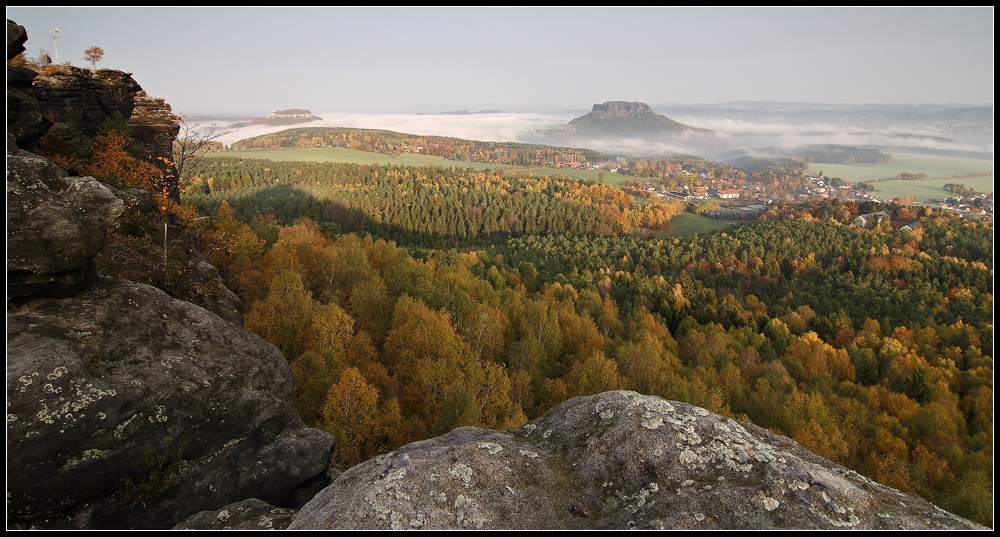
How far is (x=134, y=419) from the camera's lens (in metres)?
10.2

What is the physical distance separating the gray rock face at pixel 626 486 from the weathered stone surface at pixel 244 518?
1042mm

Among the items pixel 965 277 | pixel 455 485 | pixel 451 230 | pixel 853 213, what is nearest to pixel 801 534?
pixel 455 485

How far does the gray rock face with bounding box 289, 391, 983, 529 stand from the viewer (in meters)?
5.93

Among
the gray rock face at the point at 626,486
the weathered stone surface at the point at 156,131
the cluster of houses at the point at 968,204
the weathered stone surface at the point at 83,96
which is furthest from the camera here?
the cluster of houses at the point at 968,204

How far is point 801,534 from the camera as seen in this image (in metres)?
5.49

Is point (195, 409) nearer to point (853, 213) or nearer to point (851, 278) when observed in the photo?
point (851, 278)

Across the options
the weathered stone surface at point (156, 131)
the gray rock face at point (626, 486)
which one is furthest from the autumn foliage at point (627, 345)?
the gray rock face at point (626, 486)

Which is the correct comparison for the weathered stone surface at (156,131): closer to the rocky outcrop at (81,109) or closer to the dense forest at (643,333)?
the rocky outcrop at (81,109)

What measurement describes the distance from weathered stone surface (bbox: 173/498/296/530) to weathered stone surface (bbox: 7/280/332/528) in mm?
2645

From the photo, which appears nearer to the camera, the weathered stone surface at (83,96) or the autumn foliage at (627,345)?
the weathered stone surface at (83,96)

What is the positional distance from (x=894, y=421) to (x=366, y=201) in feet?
547

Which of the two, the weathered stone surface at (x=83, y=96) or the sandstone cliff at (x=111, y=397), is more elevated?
the weathered stone surface at (x=83, y=96)

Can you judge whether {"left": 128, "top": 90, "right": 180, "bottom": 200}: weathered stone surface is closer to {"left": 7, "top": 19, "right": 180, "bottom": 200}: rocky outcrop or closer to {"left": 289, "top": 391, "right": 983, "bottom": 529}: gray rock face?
{"left": 7, "top": 19, "right": 180, "bottom": 200}: rocky outcrop

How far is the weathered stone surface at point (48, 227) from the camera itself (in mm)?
10516
